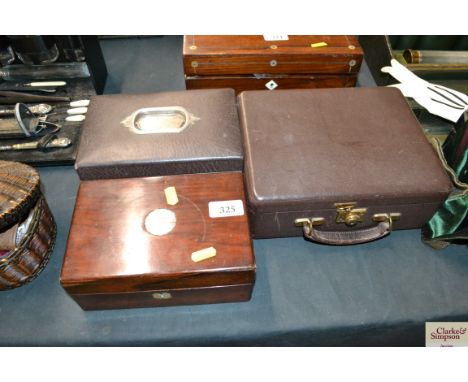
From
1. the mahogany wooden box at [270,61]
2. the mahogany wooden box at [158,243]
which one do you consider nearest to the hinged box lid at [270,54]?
the mahogany wooden box at [270,61]

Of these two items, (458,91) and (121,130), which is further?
(458,91)

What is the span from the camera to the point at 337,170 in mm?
905

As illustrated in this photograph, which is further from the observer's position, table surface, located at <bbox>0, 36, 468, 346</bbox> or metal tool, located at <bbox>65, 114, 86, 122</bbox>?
metal tool, located at <bbox>65, 114, 86, 122</bbox>

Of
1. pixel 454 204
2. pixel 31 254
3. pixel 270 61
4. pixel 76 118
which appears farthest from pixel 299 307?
pixel 76 118

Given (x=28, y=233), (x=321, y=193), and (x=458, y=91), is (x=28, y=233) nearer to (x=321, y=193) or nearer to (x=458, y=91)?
(x=321, y=193)

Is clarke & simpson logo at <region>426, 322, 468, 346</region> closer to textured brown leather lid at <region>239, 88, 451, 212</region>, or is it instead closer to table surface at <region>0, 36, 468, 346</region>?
table surface at <region>0, 36, 468, 346</region>

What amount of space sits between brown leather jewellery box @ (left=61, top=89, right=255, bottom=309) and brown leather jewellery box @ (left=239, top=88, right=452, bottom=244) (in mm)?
68

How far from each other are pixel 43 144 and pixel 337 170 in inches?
34.3

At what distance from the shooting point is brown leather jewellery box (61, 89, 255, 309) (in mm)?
784

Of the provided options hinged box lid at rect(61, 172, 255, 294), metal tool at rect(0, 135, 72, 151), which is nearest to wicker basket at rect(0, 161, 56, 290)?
hinged box lid at rect(61, 172, 255, 294)

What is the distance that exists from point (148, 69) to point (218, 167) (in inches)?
33.0

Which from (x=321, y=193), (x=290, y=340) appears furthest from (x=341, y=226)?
(x=290, y=340)

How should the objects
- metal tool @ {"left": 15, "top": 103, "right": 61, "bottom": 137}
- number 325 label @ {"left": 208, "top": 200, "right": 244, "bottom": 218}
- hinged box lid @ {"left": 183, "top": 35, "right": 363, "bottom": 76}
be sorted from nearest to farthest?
number 325 label @ {"left": 208, "top": 200, "right": 244, "bottom": 218}
metal tool @ {"left": 15, "top": 103, "right": 61, "bottom": 137}
hinged box lid @ {"left": 183, "top": 35, "right": 363, "bottom": 76}

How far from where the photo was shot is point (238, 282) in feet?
2.70
